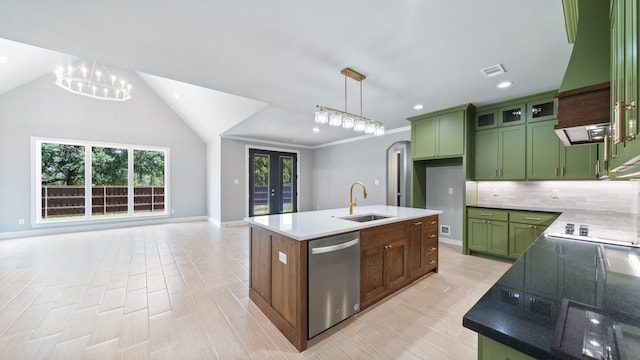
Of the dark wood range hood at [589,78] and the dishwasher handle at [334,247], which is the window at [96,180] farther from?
the dark wood range hood at [589,78]

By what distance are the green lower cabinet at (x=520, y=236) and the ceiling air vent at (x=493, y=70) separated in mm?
2237

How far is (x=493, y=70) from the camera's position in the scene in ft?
8.64

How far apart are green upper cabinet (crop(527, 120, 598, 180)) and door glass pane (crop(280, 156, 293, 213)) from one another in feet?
19.9

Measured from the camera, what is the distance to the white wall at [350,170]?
19.7 ft

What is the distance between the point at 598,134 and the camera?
1559mm

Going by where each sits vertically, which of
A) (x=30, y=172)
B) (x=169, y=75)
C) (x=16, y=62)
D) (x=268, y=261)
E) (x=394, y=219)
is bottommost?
(x=268, y=261)

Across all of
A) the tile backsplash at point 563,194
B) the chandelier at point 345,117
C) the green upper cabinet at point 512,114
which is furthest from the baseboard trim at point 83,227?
the green upper cabinet at point 512,114

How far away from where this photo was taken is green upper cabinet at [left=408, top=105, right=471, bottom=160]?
3916mm

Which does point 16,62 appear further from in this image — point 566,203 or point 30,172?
point 566,203

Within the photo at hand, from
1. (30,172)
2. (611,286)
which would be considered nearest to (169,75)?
(611,286)

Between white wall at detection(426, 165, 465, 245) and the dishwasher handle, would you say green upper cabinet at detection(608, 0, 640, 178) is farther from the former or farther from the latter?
white wall at detection(426, 165, 465, 245)

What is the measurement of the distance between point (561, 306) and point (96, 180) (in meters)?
8.39

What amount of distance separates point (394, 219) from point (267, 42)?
215cm

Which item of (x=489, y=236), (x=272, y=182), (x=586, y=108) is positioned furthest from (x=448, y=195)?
(x=272, y=182)
